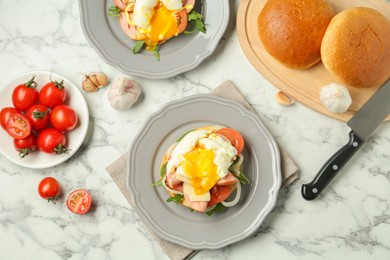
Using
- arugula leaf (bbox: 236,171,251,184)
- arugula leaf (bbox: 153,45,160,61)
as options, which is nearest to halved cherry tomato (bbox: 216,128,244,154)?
arugula leaf (bbox: 236,171,251,184)

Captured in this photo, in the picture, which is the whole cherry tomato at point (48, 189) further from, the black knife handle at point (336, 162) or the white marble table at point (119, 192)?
the black knife handle at point (336, 162)

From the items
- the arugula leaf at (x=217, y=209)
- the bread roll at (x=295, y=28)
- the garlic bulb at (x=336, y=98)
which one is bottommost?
the arugula leaf at (x=217, y=209)

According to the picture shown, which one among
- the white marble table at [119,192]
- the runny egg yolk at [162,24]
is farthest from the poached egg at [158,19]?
the white marble table at [119,192]

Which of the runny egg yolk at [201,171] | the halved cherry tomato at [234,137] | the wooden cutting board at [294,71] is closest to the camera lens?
the runny egg yolk at [201,171]

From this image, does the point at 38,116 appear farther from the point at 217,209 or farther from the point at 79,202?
the point at 217,209

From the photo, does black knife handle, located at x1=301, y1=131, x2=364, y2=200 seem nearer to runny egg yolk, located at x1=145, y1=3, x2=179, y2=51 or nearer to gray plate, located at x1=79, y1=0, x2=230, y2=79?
gray plate, located at x1=79, y1=0, x2=230, y2=79

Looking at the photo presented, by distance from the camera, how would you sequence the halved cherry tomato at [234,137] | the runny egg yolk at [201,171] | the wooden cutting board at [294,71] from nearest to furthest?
the runny egg yolk at [201,171] < the halved cherry tomato at [234,137] < the wooden cutting board at [294,71]

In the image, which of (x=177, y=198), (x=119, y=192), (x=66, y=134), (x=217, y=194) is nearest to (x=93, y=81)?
(x=66, y=134)
